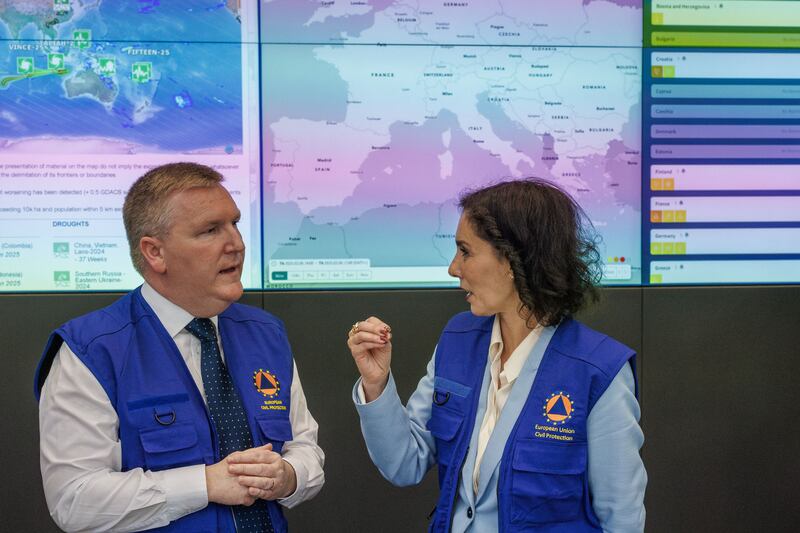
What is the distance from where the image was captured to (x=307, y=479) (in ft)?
6.42

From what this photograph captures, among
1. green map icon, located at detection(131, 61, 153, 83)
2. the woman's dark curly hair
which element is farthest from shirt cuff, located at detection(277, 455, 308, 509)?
green map icon, located at detection(131, 61, 153, 83)

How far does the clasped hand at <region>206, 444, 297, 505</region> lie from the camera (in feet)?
5.82

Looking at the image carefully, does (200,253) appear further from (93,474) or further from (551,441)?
(551,441)

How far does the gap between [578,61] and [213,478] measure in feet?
7.44

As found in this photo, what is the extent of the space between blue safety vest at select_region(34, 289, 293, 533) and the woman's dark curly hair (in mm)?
672

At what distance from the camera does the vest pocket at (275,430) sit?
6.31ft

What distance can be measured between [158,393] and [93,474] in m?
0.22

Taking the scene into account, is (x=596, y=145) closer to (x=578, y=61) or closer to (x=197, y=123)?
(x=578, y=61)

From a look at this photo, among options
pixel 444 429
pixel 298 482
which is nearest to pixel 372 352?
pixel 444 429

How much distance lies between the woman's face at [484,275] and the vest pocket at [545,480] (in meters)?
0.34

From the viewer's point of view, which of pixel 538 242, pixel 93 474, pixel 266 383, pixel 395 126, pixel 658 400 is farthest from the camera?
pixel 658 400

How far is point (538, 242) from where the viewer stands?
1.85 m

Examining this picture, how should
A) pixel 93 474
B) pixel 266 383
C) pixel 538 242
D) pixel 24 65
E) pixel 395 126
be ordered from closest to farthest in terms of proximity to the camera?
1. pixel 93 474
2. pixel 538 242
3. pixel 266 383
4. pixel 24 65
5. pixel 395 126

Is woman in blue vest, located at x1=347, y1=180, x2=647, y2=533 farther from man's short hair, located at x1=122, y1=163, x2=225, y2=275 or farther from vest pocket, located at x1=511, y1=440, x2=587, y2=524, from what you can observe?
man's short hair, located at x1=122, y1=163, x2=225, y2=275
